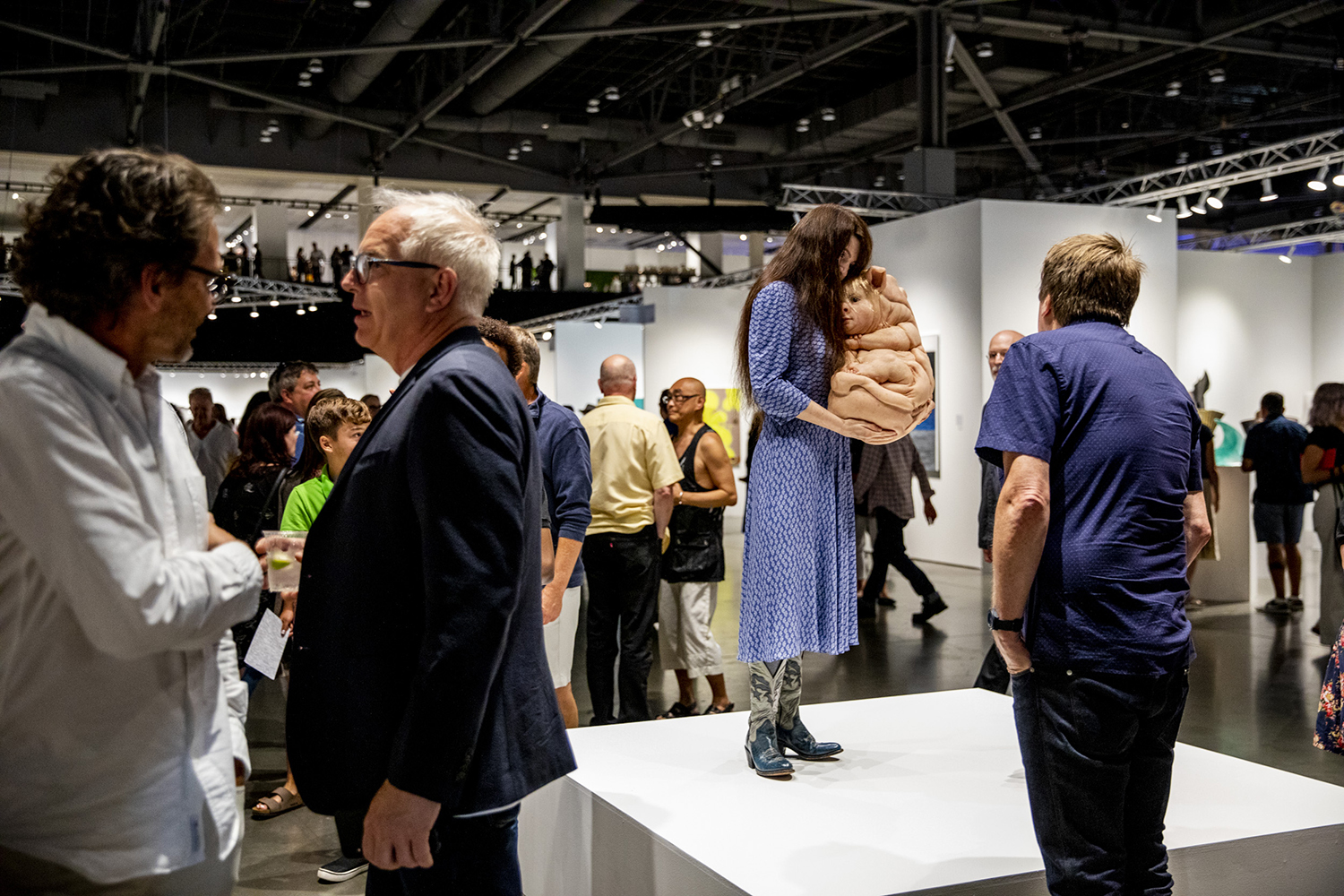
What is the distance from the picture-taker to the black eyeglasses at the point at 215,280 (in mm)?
1356

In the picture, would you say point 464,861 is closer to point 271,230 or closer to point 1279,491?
point 1279,491

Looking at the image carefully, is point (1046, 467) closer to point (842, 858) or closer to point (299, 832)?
point (842, 858)

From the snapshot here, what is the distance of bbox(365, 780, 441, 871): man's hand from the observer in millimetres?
1527

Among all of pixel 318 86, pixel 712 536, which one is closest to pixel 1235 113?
pixel 318 86

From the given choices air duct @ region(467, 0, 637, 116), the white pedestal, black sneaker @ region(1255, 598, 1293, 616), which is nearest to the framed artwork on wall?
black sneaker @ region(1255, 598, 1293, 616)

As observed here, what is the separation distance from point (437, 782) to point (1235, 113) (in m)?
17.8

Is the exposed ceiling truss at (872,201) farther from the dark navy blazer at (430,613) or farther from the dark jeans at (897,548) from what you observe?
the dark navy blazer at (430,613)

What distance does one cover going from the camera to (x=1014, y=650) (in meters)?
2.16

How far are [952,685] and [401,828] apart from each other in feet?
16.2

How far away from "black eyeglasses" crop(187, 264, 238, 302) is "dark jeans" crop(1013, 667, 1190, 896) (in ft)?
5.14

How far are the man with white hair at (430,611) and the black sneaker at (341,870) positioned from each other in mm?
2043

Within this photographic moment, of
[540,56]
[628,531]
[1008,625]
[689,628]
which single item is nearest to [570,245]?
[540,56]

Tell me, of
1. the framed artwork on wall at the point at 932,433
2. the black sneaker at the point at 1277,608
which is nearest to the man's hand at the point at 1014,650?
the black sneaker at the point at 1277,608

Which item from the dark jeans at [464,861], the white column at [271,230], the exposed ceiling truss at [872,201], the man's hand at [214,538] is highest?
the white column at [271,230]
